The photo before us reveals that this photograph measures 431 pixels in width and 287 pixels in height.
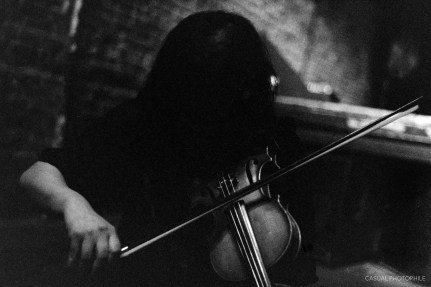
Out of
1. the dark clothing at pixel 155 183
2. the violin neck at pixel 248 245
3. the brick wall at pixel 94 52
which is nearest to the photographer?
the violin neck at pixel 248 245

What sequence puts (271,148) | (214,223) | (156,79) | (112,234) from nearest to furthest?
1. (112,234)
2. (214,223)
3. (271,148)
4. (156,79)

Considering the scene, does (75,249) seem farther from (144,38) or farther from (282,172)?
(144,38)

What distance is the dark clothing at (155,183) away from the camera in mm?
1163

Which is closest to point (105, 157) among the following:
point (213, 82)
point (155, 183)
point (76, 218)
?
point (155, 183)

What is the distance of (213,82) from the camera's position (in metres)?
1.27

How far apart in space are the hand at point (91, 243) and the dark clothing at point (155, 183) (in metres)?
0.20

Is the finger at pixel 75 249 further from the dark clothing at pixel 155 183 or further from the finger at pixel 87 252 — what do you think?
the dark clothing at pixel 155 183

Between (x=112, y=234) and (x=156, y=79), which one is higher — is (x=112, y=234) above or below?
below

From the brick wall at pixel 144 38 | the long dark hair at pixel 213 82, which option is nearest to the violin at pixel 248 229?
the long dark hair at pixel 213 82

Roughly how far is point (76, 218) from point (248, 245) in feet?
1.51

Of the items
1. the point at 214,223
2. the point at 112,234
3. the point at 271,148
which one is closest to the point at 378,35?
the point at 271,148

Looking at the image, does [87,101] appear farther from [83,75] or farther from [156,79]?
[156,79]

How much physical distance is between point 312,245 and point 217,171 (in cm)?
43

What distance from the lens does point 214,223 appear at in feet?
3.58
